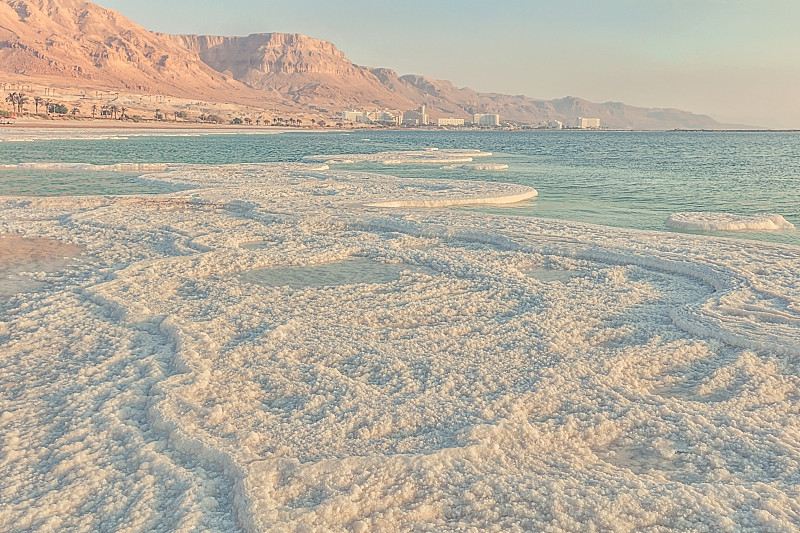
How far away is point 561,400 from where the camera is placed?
588 cm

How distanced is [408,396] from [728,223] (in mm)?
13775

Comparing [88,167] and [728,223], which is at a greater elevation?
[728,223]

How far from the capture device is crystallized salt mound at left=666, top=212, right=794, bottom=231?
16516mm

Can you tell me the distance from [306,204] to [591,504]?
15252 millimetres

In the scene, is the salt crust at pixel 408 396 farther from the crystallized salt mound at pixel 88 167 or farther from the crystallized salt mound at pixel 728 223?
the crystallized salt mound at pixel 88 167

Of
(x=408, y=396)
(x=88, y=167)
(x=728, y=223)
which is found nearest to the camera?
Answer: (x=408, y=396)

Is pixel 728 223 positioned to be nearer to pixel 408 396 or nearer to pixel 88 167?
pixel 408 396

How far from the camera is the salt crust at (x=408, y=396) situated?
4.28 meters

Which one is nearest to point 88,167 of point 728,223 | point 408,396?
point 728,223

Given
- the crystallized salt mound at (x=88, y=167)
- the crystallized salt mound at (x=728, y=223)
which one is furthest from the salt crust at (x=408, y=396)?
the crystallized salt mound at (x=88, y=167)

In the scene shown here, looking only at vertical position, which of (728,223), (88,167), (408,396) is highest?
(728,223)

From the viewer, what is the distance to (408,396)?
5.90m

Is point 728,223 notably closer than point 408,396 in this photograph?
No

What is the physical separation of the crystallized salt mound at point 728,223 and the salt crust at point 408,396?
4.80 metres
